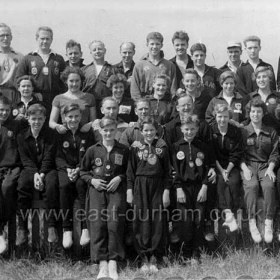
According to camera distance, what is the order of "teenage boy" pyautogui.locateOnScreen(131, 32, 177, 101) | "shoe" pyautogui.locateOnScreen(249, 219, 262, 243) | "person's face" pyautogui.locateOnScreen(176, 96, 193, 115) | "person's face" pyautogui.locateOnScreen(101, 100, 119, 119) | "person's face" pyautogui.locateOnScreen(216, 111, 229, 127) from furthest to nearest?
1. "teenage boy" pyautogui.locateOnScreen(131, 32, 177, 101)
2. "person's face" pyautogui.locateOnScreen(101, 100, 119, 119)
3. "person's face" pyautogui.locateOnScreen(176, 96, 193, 115)
4. "person's face" pyautogui.locateOnScreen(216, 111, 229, 127)
5. "shoe" pyautogui.locateOnScreen(249, 219, 262, 243)

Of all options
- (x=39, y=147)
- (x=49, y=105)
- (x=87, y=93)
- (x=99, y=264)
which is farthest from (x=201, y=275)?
(x=49, y=105)

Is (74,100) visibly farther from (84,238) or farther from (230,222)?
(230,222)

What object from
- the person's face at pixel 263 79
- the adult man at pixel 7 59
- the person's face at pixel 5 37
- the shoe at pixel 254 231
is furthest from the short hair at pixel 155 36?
the shoe at pixel 254 231

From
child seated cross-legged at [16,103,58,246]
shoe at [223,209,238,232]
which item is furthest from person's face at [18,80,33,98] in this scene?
shoe at [223,209,238,232]

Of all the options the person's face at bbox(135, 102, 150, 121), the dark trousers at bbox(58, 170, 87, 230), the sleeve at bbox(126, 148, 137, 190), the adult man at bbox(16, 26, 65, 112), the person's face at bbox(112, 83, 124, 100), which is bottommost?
the dark trousers at bbox(58, 170, 87, 230)

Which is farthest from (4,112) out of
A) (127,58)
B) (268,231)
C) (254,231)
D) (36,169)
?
(268,231)

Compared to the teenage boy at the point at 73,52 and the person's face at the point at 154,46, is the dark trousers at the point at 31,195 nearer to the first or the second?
the teenage boy at the point at 73,52

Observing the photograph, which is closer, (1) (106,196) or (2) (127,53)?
(1) (106,196)

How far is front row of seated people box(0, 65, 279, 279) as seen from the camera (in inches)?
247

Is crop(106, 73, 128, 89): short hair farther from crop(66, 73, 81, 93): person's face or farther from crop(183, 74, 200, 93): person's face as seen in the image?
crop(183, 74, 200, 93): person's face

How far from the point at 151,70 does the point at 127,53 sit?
0.81 metres

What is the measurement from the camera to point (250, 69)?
8430 mm

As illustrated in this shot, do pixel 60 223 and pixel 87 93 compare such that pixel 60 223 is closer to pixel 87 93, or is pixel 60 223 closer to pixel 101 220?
pixel 101 220

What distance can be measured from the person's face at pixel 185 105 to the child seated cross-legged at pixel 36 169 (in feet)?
5.61
